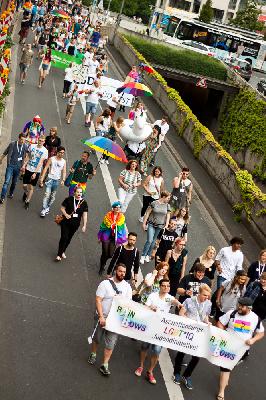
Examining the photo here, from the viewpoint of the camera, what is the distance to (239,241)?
A: 42.3ft

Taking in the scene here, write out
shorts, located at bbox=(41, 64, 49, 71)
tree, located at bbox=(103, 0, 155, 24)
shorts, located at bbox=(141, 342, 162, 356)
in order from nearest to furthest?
shorts, located at bbox=(141, 342, 162, 356)
shorts, located at bbox=(41, 64, 49, 71)
tree, located at bbox=(103, 0, 155, 24)

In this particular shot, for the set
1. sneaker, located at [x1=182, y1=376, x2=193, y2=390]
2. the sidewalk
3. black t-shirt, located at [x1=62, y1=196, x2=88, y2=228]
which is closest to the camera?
sneaker, located at [x1=182, y1=376, x2=193, y2=390]

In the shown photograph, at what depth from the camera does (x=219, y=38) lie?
68.8m

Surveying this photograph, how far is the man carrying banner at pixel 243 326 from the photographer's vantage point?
10398 millimetres

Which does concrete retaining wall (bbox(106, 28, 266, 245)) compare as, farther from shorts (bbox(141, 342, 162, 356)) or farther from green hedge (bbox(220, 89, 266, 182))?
shorts (bbox(141, 342, 162, 356))

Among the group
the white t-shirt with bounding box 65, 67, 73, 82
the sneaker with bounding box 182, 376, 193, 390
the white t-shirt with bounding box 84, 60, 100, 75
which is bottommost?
the sneaker with bounding box 182, 376, 193, 390

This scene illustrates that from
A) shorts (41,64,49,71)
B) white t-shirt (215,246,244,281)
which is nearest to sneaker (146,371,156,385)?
white t-shirt (215,246,244,281)

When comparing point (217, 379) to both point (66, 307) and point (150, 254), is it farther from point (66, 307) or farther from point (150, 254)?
point (150, 254)

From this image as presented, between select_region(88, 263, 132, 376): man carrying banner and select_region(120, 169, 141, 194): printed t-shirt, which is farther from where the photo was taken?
select_region(120, 169, 141, 194): printed t-shirt

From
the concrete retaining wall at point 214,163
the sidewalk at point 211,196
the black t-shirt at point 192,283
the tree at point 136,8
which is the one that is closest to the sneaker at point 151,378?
the black t-shirt at point 192,283

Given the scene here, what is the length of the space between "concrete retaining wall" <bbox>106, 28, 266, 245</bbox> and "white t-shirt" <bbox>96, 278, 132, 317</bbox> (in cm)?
875

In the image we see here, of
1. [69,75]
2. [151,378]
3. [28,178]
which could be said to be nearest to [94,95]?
[69,75]

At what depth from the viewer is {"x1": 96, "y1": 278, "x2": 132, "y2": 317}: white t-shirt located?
10.1m

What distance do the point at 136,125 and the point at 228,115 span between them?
91.9 feet
